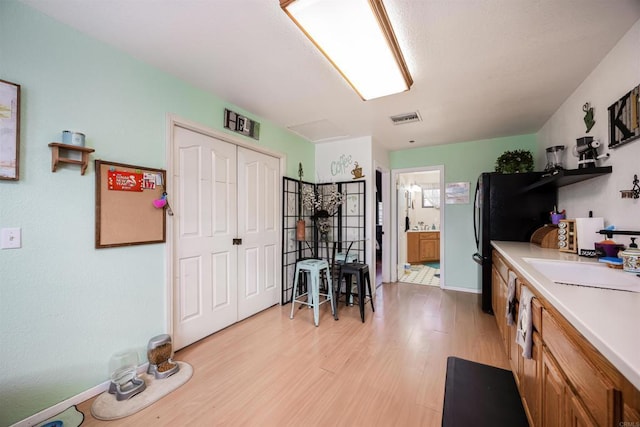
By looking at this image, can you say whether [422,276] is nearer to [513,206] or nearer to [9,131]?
[513,206]

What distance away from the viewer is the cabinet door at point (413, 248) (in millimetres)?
6254

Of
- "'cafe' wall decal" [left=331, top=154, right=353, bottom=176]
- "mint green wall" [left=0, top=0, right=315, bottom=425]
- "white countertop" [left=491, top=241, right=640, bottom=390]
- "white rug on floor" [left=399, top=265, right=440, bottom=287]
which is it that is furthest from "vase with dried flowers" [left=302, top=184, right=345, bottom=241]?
"white countertop" [left=491, top=241, right=640, bottom=390]

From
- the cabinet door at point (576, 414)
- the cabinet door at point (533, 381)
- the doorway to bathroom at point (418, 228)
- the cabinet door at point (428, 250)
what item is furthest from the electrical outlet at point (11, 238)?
the cabinet door at point (428, 250)

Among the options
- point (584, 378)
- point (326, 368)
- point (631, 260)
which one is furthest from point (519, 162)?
point (326, 368)

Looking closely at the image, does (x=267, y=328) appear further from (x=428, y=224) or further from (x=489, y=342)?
(x=428, y=224)

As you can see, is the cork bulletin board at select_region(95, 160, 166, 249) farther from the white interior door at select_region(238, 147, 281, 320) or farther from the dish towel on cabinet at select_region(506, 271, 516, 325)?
the dish towel on cabinet at select_region(506, 271, 516, 325)

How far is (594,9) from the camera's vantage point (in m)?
1.42

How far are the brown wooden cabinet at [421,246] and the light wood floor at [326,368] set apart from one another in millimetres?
3087

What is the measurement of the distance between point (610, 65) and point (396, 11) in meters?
1.66

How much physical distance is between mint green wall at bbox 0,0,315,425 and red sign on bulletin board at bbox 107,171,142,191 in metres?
0.10

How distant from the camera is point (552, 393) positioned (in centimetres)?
103

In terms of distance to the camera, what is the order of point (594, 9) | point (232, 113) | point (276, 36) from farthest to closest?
point (232, 113) → point (276, 36) → point (594, 9)

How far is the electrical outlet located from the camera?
53.0 inches

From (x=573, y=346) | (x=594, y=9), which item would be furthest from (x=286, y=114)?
(x=573, y=346)
